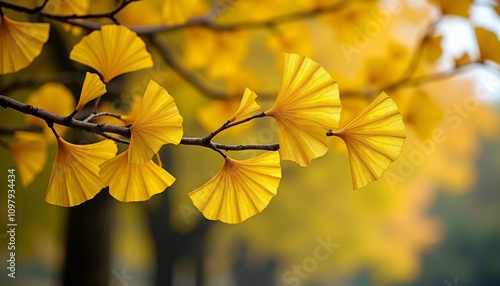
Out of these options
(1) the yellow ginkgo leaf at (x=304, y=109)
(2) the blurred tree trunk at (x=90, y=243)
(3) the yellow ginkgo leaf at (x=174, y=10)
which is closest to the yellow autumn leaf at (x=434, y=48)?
(3) the yellow ginkgo leaf at (x=174, y=10)

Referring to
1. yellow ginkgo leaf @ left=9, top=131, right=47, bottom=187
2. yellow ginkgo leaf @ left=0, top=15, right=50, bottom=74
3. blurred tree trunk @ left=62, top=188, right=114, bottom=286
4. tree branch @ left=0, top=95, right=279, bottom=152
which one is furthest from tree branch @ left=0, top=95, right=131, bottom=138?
blurred tree trunk @ left=62, top=188, right=114, bottom=286

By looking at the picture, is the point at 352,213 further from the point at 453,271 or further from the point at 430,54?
the point at 453,271

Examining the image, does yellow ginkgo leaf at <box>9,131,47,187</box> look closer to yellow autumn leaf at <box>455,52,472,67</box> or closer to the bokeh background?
the bokeh background

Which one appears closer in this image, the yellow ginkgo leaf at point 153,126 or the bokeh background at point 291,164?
the yellow ginkgo leaf at point 153,126

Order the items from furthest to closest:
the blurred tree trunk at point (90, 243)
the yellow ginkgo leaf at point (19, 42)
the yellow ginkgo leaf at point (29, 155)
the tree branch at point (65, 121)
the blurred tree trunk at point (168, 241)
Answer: the blurred tree trunk at point (168, 241), the blurred tree trunk at point (90, 243), the yellow ginkgo leaf at point (29, 155), the yellow ginkgo leaf at point (19, 42), the tree branch at point (65, 121)

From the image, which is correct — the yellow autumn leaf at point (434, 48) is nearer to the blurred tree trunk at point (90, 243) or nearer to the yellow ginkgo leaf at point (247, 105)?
the yellow ginkgo leaf at point (247, 105)

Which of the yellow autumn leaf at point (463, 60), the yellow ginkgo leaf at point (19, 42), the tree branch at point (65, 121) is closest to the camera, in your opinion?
the tree branch at point (65, 121)
